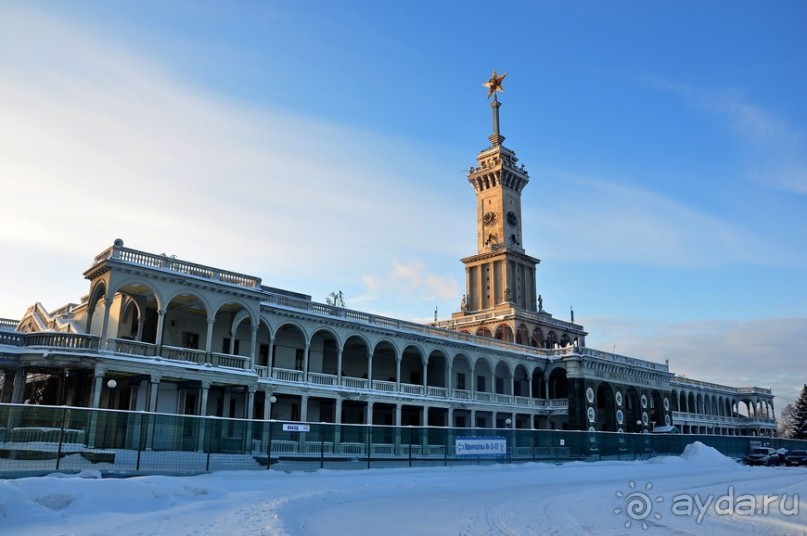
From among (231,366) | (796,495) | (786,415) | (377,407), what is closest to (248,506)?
(796,495)

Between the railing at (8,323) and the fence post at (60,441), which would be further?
the railing at (8,323)

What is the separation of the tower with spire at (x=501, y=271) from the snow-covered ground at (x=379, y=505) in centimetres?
4473

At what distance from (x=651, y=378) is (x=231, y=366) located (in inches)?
1882

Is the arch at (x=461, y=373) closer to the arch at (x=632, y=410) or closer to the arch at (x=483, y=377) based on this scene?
the arch at (x=483, y=377)

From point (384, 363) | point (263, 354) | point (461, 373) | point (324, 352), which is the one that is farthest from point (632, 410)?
point (263, 354)

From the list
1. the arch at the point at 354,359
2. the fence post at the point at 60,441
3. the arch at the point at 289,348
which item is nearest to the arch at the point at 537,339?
the arch at the point at 354,359

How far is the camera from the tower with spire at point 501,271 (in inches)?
2788

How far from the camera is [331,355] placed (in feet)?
157

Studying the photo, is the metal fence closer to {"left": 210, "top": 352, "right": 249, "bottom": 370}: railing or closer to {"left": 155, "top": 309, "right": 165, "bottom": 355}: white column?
{"left": 155, "top": 309, "right": 165, "bottom": 355}: white column

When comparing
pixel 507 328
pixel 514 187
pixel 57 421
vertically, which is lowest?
pixel 57 421

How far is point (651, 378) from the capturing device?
6769 cm

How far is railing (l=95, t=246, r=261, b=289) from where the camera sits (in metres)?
32.8

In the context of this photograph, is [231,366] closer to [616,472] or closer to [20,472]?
[20,472]

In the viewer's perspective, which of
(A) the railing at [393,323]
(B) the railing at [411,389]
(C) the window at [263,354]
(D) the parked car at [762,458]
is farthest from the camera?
(B) the railing at [411,389]
